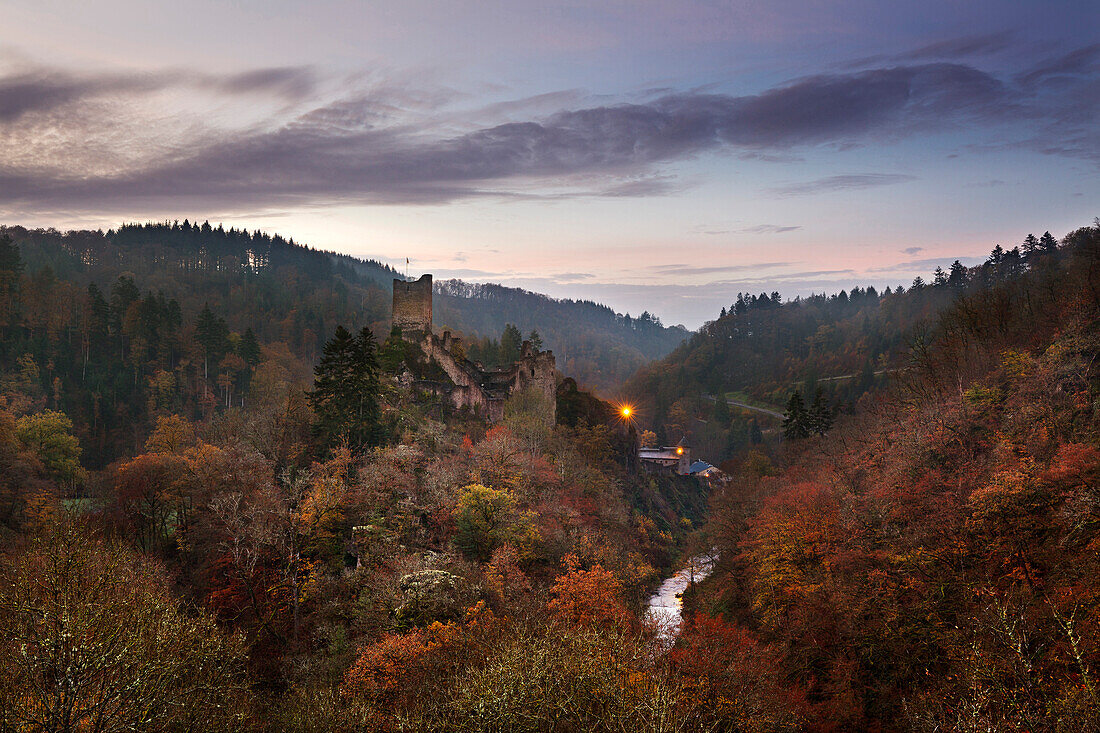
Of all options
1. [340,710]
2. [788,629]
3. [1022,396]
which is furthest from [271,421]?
[1022,396]

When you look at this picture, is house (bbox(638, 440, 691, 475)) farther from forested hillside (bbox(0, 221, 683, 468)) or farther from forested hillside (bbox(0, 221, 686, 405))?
forested hillside (bbox(0, 221, 683, 468))

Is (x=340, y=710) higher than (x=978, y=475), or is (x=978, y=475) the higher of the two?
(x=978, y=475)

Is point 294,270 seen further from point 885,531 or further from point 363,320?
point 885,531

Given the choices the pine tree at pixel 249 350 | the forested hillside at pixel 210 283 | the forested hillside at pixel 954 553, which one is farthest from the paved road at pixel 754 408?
the pine tree at pixel 249 350

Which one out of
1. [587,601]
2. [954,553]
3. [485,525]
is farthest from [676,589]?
[954,553]

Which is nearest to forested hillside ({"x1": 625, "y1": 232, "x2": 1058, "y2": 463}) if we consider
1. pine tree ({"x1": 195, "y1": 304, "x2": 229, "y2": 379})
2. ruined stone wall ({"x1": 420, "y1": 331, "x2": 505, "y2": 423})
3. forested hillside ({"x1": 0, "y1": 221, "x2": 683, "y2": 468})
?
ruined stone wall ({"x1": 420, "y1": 331, "x2": 505, "y2": 423})

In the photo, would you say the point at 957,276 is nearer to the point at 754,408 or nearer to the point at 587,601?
the point at 754,408

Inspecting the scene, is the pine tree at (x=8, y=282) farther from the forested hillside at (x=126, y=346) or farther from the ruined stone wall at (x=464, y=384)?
→ the ruined stone wall at (x=464, y=384)
